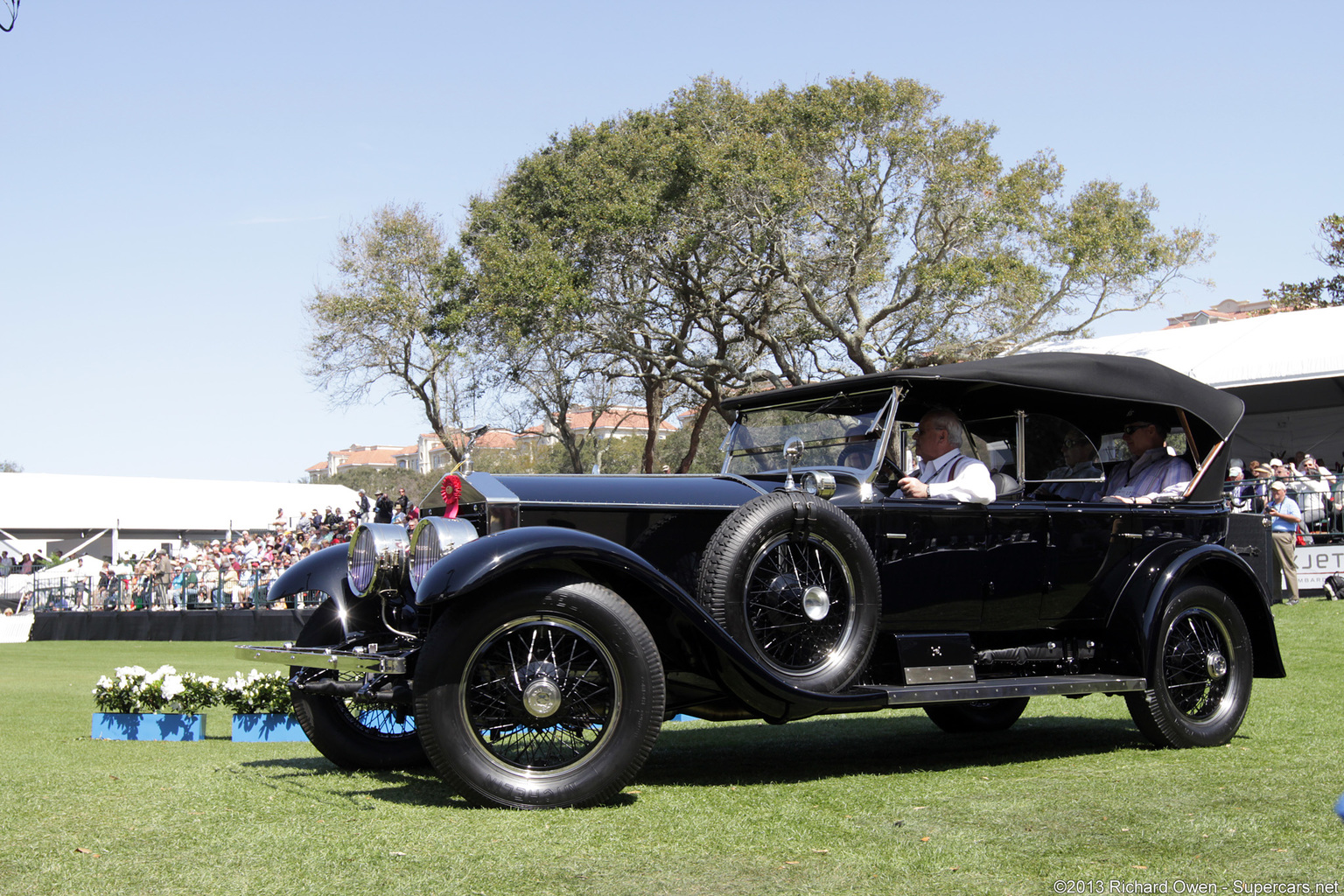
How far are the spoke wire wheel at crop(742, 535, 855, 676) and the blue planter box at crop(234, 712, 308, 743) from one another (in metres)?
3.82

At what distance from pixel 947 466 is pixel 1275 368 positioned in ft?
58.0

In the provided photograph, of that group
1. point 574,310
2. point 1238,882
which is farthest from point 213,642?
point 1238,882

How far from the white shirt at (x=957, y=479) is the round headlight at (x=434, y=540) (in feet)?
7.85

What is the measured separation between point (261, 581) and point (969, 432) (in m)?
20.1

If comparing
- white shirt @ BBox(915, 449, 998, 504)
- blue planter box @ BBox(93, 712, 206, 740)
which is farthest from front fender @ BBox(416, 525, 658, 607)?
blue planter box @ BBox(93, 712, 206, 740)

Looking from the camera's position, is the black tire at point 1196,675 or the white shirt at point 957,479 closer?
the white shirt at point 957,479

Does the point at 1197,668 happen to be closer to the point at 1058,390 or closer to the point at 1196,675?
the point at 1196,675

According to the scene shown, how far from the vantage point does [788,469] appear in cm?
619

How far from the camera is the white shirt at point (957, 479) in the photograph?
19.7 ft

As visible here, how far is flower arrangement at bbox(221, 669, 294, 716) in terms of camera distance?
24.9 feet

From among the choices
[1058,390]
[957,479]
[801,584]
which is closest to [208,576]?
[957,479]

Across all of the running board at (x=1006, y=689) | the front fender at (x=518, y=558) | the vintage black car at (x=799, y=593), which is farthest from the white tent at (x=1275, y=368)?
the front fender at (x=518, y=558)

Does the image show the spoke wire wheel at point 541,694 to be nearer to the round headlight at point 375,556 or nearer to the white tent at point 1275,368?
the round headlight at point 375,556

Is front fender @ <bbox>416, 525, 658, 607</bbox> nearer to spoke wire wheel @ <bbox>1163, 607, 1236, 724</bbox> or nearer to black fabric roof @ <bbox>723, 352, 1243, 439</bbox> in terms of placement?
black fabric roof @ <bbox>723, 352, 1243, 439</bbox>
